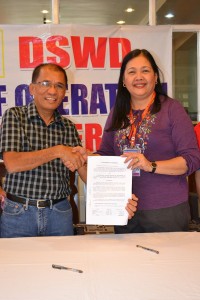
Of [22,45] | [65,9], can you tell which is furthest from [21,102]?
[65,9]

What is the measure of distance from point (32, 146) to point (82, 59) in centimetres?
223

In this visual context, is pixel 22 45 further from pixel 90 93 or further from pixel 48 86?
pixel 48 86

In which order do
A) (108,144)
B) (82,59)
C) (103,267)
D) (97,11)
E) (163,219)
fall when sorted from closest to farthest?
1. (103,267)
2. (163,219)
3. (108,144)
4. (82,59)
5. (97,11)

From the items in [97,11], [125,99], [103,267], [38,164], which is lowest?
[103,267]

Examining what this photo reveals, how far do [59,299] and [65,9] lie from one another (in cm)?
384

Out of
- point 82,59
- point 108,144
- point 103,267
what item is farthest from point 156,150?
point 82,59

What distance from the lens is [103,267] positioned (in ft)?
4.69

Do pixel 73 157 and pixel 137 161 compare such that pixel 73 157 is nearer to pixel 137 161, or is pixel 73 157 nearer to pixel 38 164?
pixel 38 164

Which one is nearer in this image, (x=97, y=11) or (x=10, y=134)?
(x=10, y=134)

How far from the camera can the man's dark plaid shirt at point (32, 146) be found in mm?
2033

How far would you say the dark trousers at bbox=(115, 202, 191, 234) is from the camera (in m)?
1.96

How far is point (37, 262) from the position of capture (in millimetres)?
1496

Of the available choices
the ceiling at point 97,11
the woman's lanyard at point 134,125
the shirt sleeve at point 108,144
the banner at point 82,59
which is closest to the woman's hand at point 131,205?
the woman's lanyard at point 134,125

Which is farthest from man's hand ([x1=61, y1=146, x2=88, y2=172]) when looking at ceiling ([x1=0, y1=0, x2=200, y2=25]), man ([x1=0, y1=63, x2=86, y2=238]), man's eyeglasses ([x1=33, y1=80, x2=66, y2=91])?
ceiling ([x1=0, y1=0, x2=200, y2=25])
